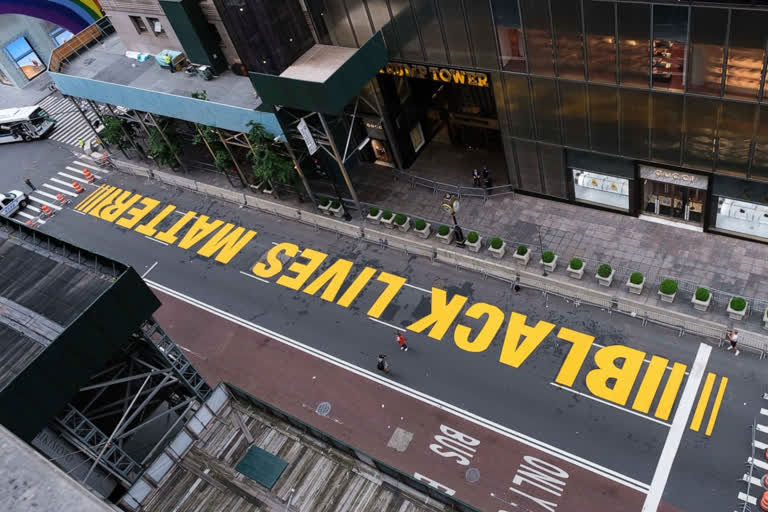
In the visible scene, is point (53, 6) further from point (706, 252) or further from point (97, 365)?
point (706, 252)

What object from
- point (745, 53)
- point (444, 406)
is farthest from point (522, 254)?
point (745, 53)

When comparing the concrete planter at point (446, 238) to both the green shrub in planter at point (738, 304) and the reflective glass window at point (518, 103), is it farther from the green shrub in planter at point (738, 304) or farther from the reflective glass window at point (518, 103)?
the green shrub in planter at point (738, 304)

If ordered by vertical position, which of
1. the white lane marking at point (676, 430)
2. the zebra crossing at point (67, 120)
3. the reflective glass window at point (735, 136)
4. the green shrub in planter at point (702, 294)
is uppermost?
the reflective glass window at point (735, 136)

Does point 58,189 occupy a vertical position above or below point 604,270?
above

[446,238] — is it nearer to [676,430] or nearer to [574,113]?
[574,113]

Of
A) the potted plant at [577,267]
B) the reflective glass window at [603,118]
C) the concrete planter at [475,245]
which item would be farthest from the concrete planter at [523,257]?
the reflective glass window at [603,118]

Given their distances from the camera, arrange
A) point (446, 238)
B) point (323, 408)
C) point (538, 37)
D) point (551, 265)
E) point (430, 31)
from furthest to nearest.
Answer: point (446, 238) < point (430, 31) < point (551, 265) < point (323, 408) < point (538, 37)
